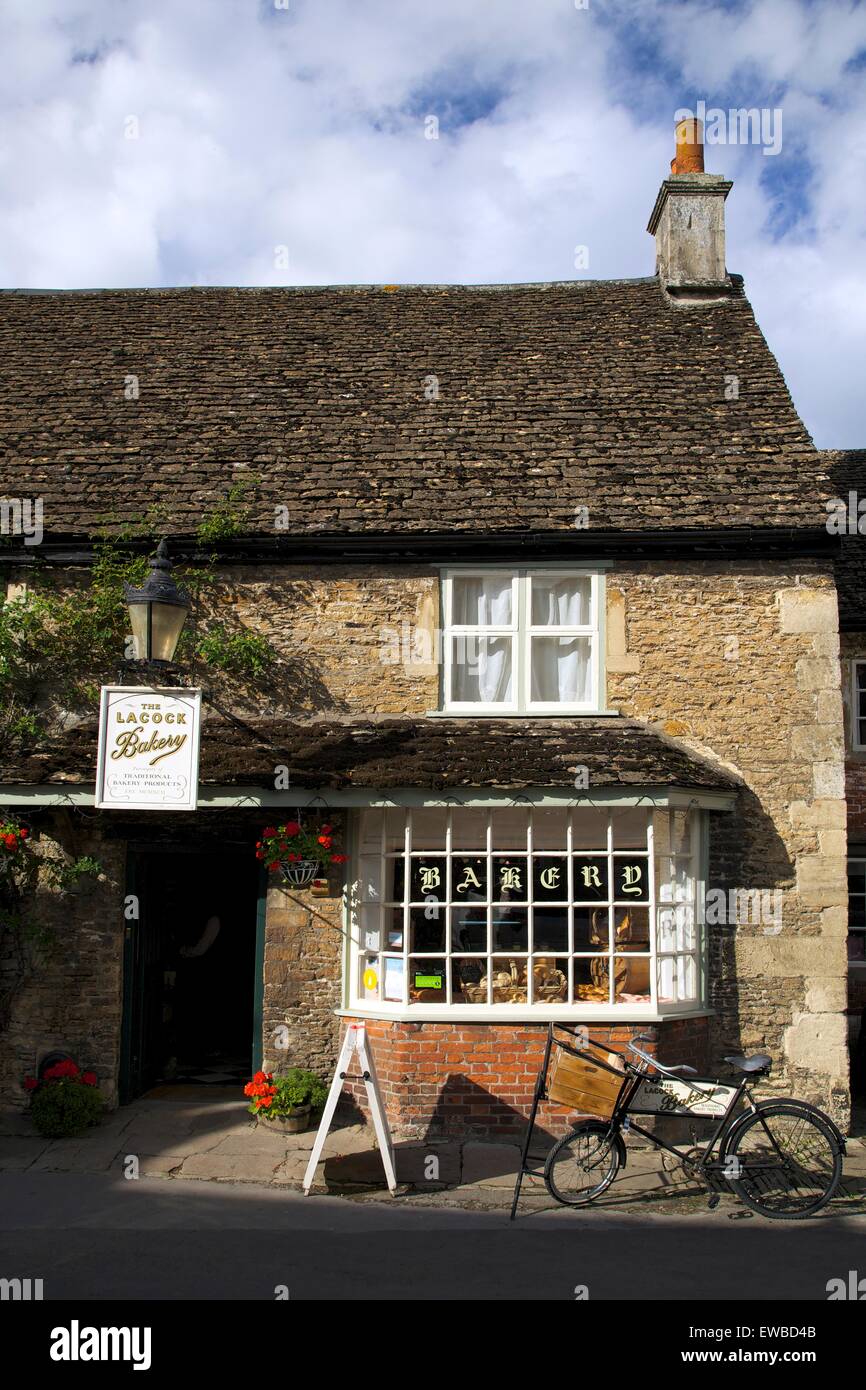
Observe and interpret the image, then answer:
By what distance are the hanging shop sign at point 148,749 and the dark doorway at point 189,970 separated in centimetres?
169

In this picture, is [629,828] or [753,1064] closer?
[753,1064]

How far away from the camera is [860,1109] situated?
10461 mm

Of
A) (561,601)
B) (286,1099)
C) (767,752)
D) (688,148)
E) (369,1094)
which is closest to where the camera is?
(369,1094)

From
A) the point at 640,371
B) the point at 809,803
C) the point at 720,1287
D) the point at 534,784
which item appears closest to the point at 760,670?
the point at 809,803

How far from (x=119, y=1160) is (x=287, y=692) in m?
4.12

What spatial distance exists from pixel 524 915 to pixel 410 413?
555 cm

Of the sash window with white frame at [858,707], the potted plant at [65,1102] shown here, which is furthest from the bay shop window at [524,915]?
the sash window with white frame at [858,707]

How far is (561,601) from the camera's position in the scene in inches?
405

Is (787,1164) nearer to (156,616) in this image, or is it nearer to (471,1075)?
(471,1075)

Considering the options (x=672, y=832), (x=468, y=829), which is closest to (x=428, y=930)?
(x=468, y=829)

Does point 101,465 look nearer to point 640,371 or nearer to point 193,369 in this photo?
point 193,369

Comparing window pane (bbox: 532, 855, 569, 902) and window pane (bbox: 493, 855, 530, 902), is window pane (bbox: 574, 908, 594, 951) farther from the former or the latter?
window pane (bbox: 493, 855, 530, 902)

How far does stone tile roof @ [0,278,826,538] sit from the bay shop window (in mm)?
2805

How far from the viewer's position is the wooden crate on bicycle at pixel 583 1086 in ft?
Result: 23.9
